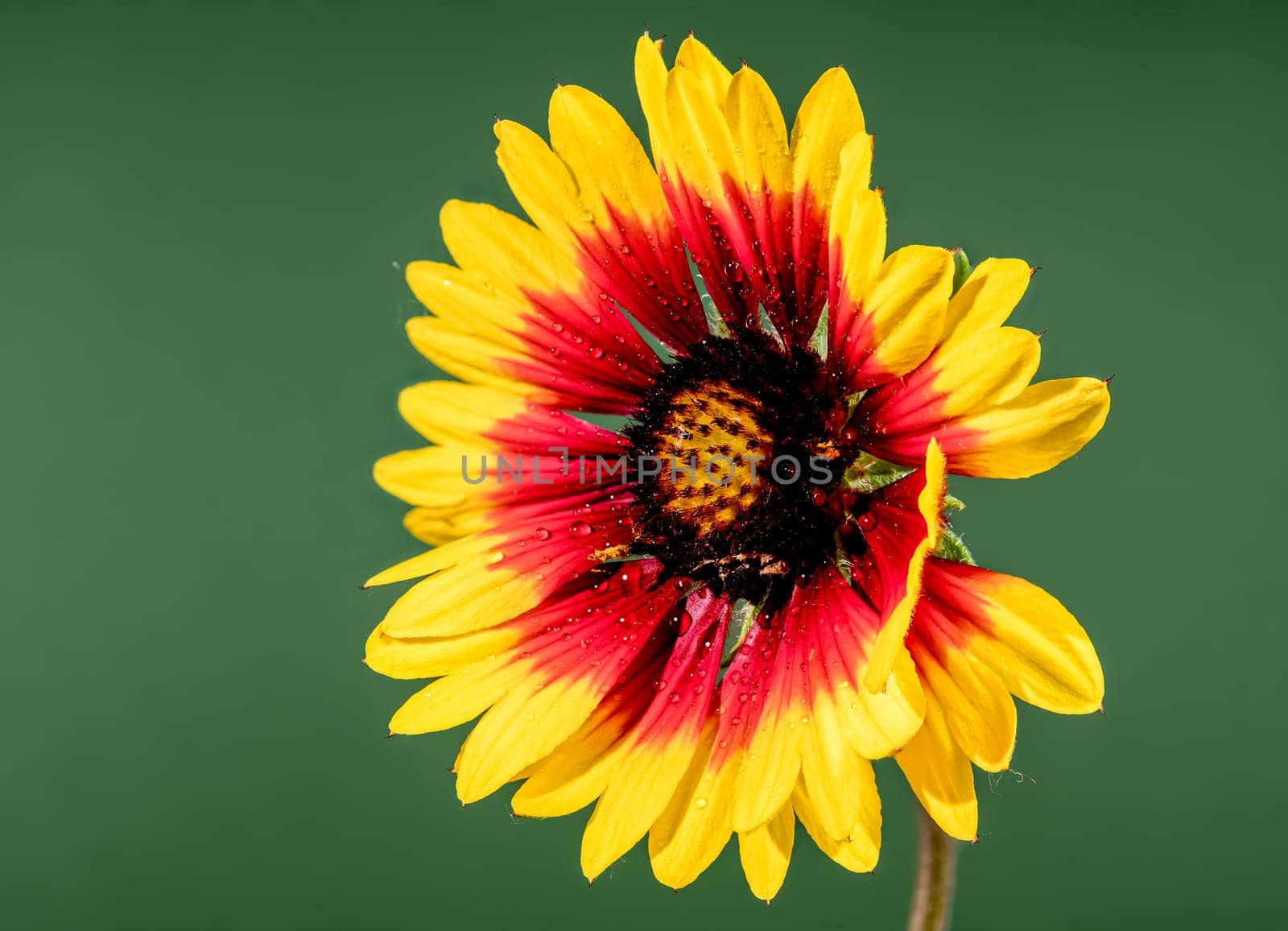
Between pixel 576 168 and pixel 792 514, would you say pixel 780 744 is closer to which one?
pixel 792 514

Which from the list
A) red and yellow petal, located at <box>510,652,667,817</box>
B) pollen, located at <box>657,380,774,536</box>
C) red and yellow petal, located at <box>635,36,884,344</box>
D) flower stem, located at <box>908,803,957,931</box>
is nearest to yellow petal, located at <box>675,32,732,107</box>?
red and yellow petal, located at <box>635,36,884,344</box>

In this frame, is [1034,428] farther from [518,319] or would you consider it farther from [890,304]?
[518,319]

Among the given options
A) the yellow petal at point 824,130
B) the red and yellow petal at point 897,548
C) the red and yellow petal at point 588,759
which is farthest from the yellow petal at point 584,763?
the yellow petal at point 824,130

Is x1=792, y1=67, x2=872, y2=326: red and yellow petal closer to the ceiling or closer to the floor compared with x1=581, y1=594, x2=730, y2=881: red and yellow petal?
closer to the ceiling

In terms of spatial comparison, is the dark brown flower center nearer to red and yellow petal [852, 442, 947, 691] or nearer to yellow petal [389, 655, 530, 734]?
red and yellow petal [852, 442, 947, 691]

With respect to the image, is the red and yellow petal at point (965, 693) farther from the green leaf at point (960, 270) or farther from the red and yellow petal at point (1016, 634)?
the green leaf at point (960, 270)

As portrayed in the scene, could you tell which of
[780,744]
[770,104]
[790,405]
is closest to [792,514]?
[790,405]

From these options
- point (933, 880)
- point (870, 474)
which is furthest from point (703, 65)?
point (933, 880)
